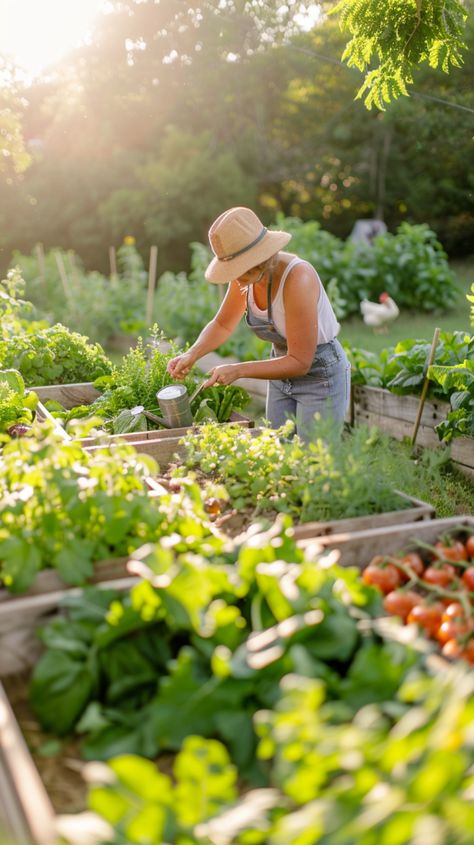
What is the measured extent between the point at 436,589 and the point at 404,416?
4149mm

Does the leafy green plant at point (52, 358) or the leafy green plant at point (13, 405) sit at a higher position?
the leafy green plant at point (13, 405)

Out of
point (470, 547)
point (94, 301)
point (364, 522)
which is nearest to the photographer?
point (470, 547)

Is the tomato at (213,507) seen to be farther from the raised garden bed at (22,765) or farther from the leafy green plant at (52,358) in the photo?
the leafy green plant at (52,358)

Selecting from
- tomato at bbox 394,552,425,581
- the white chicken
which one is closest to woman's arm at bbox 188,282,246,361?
tomato at bbox 394,552,425,581

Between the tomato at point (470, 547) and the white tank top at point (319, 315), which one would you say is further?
the white tank top at point (319, 315)

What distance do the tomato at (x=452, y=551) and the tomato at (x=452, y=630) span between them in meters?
0.33

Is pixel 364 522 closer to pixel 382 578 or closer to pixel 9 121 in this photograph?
pixel 382 578

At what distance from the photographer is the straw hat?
344cm

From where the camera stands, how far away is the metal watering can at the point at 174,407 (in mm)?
3756

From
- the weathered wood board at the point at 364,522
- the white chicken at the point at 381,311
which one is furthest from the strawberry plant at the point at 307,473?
the white chicken at the point at 381,311

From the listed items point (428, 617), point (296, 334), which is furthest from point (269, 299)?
point (428, 617)

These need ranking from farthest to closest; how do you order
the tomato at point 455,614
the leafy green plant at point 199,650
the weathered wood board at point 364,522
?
the weathered wood board at point 364,522
the tomato at point 455,614
the leafy green plant at point 199,650

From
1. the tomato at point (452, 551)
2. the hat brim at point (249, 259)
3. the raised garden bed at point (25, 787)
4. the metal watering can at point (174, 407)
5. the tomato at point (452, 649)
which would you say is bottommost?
the metal watering can at point (174, 407)

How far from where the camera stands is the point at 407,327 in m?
12.3
